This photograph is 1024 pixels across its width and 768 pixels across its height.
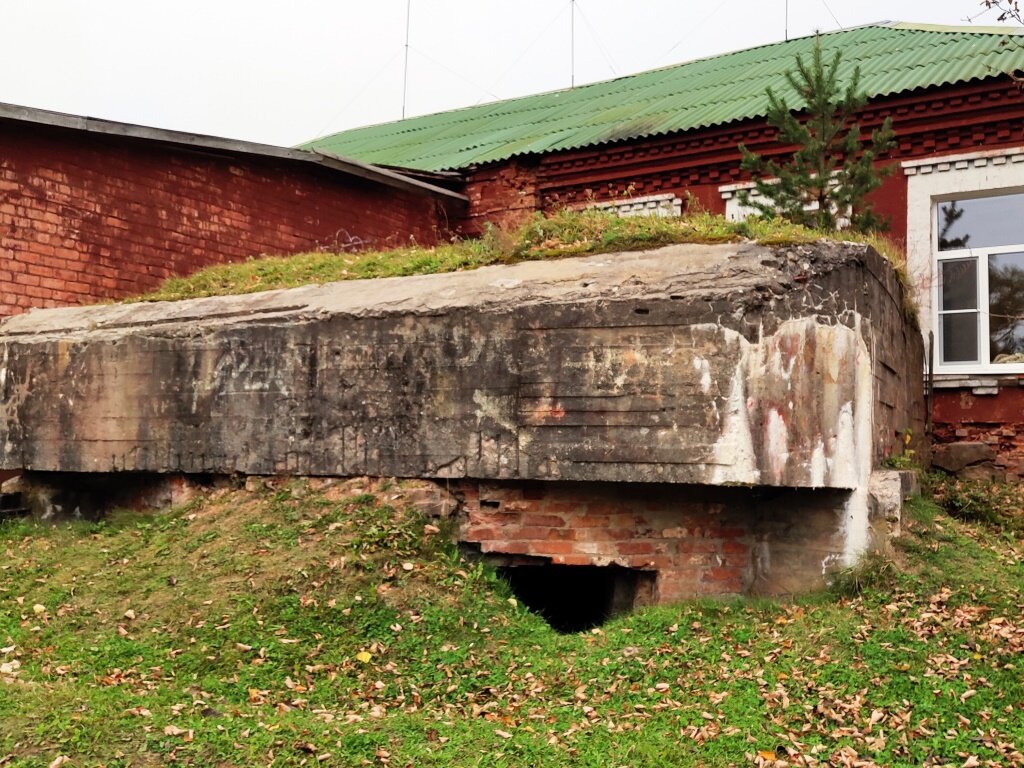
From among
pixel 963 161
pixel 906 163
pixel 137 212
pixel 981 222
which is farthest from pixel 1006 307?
pixel 137 212

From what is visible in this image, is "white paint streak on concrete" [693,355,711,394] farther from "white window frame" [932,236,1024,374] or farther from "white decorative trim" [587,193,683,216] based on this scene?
"white decorative trim" [587,193,683,216]

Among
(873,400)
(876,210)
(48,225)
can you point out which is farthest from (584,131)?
(873,400)

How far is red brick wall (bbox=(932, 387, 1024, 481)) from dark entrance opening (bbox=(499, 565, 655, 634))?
173 inches

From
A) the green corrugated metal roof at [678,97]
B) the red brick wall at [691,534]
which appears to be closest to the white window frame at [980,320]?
the green corrugated metal roof at [678,97]

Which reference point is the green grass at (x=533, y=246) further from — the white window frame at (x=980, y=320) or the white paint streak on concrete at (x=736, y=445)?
the white window frame at (x=980, y=320)

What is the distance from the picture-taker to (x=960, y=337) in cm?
948

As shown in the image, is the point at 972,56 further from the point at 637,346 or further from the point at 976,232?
the point at 637,346

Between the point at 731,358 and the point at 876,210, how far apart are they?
5254 millimetres

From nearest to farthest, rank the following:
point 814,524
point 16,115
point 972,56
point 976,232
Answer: point 814,524, point 16,115, point 976,232, point 972,56

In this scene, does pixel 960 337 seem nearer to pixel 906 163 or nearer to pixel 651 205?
pixel 906 163

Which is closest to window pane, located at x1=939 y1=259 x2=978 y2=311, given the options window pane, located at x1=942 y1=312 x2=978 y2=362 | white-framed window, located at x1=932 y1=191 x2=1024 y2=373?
white-framed window, located at x1=932 y1=191 x2=1024 y2=373

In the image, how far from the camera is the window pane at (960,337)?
940 cm

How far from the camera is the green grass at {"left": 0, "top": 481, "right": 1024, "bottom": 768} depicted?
424 cm

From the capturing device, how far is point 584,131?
41.0 feet
